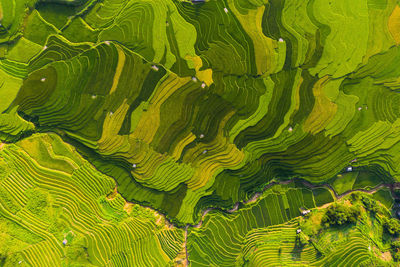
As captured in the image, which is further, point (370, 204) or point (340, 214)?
point (370, 204)

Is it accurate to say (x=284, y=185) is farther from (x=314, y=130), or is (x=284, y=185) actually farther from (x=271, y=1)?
(x=271, y=1)

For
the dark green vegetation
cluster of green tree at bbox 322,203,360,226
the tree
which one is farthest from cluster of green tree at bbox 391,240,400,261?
cluster of green tree at bbox 322,203,360,226

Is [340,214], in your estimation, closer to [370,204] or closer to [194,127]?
[370,204]

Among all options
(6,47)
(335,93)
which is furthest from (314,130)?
(6,47)

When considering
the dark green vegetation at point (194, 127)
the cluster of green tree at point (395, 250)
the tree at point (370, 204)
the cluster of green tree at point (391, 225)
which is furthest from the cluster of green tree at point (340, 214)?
the cluster of green tree at point (395, 250)

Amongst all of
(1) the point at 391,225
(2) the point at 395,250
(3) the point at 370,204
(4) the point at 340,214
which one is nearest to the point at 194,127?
(4) the point at 340,214
